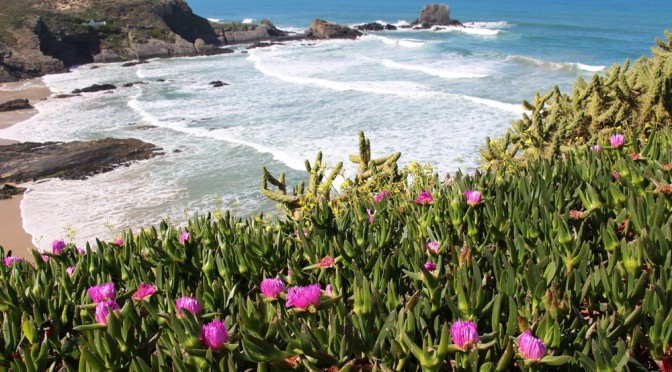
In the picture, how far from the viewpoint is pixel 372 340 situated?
74.8 inches

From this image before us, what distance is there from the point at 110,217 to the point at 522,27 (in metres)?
42.7

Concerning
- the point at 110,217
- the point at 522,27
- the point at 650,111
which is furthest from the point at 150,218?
the point at 522,27

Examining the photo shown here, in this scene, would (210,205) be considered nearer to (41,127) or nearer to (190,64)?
(41,127)

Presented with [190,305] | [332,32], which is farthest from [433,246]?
[332,32]

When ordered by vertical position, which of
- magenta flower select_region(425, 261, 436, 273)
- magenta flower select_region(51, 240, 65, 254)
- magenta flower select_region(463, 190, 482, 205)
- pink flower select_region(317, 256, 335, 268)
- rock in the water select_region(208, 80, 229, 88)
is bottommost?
rock in the water select_region(208, 80, 229, 88)

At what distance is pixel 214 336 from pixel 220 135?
51.5ft

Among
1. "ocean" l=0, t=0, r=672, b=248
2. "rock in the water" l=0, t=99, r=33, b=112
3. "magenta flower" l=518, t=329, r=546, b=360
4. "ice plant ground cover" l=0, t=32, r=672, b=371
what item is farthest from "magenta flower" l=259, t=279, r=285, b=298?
"rock in the water" l=0, t=99, r=33, b=112

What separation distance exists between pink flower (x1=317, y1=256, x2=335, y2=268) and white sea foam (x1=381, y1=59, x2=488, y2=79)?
2245 cm

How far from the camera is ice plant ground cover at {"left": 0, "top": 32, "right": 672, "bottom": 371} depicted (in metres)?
1.82

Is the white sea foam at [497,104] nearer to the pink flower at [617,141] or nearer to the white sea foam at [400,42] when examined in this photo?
the pink flower at [617,141]

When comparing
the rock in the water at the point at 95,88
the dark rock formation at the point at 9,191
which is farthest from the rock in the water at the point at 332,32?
the dark rock formation at the point at 9,191

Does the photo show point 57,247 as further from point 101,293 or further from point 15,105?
point 15,105

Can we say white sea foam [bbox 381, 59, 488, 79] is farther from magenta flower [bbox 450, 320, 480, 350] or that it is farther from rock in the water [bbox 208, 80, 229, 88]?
magenta flower [bbox 450, 320, 480, 350]

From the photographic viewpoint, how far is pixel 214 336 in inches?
73.5
